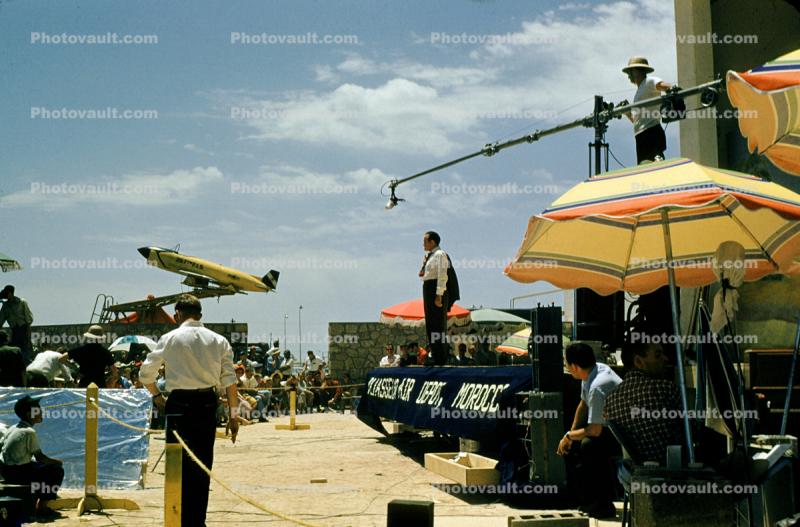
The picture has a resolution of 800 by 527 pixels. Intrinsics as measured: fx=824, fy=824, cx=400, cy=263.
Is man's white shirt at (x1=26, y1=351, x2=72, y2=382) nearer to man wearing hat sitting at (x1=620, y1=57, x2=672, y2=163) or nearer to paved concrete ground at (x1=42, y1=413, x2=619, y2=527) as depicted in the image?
paved concrete ground at (x1=42, y1=413, x2=619, y2=527)

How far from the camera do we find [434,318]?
11359 millimetres

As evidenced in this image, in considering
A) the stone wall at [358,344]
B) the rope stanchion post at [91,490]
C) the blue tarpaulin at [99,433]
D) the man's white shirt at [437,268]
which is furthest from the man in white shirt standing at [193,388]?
the stone wall at [358,344]

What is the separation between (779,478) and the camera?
4.96 m

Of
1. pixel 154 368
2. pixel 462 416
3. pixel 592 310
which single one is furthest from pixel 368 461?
pixel 154 368

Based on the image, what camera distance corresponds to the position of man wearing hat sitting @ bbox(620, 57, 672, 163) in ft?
33.7

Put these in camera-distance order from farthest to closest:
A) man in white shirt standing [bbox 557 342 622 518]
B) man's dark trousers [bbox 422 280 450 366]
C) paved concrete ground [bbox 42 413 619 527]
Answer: man's dark trousers [bbox 422 280 450 366] → paved concrete ground [bbox 42 413 619 527] → man in white shirt standing [bbox 557 342 622 518]

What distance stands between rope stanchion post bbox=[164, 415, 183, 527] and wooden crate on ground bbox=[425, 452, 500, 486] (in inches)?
151

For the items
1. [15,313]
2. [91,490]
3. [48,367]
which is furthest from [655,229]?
[15,313]

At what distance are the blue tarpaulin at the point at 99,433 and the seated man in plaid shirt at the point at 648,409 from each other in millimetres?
5585

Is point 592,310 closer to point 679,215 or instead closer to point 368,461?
point 679,215

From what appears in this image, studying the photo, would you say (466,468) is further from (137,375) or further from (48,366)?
(137,375)

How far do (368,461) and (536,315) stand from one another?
492 cm

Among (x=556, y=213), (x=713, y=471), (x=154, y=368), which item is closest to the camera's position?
(x=713, y=471)

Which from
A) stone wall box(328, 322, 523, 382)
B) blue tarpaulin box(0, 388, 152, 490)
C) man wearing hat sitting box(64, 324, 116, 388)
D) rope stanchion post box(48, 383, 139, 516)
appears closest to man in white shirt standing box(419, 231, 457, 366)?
blue tarpaulin box(0, 388, 152, 490)
